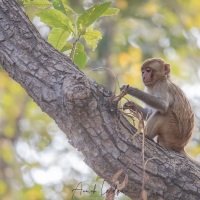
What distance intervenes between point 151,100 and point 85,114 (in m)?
2.15

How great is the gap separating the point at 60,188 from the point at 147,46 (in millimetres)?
4115

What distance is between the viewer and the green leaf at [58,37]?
4609 mm

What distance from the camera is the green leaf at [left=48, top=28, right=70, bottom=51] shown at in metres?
4.61

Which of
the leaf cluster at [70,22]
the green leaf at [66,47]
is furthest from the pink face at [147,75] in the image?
the green leaf at [66,47]

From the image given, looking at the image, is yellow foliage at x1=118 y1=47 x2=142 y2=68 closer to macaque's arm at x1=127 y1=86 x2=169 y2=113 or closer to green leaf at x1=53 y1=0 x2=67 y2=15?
macaque's arm at x1=127 y1=86 x2=169 y2=113

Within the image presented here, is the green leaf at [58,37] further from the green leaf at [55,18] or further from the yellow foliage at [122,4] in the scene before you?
the yellow foliage at [122,4]

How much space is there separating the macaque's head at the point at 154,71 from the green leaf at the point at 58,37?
2.05m

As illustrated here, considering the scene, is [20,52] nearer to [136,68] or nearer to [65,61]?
[65,61]

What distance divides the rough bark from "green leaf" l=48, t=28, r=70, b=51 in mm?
441

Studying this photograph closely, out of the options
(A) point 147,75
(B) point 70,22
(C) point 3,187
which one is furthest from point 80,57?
(C) point 3,187

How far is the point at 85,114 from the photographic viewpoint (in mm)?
3875

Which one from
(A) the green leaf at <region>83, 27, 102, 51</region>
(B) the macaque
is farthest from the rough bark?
(B) the macaque

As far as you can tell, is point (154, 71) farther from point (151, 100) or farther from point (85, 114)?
point (85, 114)

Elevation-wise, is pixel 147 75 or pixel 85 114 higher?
pixel 147 75
